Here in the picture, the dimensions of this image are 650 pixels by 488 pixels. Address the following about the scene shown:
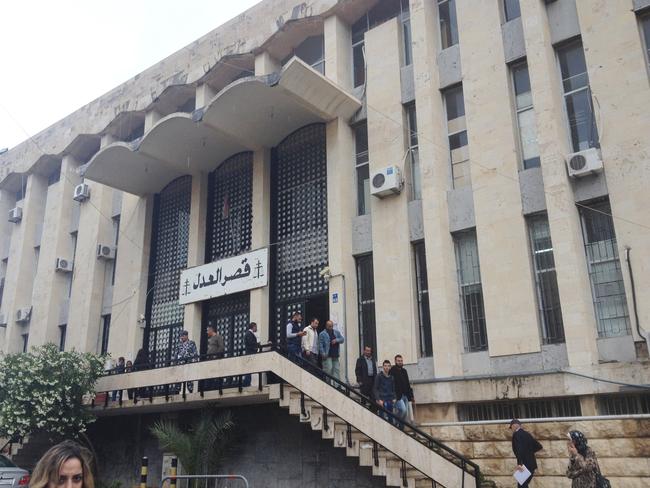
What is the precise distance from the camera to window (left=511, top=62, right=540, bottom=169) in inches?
548

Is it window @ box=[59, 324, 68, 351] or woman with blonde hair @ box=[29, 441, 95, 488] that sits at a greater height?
window @ box=[59, 324, 68, 351]

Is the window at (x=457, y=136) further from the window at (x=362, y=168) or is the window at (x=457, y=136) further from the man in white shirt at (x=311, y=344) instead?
the man in white shirt at (x=311, y=344)

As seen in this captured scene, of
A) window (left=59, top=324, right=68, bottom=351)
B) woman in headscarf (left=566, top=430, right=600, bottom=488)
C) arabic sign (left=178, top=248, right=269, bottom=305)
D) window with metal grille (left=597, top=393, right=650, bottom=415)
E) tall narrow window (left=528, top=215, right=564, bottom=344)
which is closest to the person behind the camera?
woman in headscarf (left=566, top=430, right=600, bottom=488)

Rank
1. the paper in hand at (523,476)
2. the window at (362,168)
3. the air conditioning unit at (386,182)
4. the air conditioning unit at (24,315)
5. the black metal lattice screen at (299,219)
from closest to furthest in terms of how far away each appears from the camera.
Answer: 1. the paper in hand at (523,476)
2. the air conditioning unit at (386,182)
3. the window at (362,168)
4. the black metal lattice screen at (299,219)
5. the air conditioning unit at (24,315)

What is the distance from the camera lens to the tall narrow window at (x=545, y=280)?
1262 cm

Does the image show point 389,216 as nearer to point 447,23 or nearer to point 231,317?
point 447,23

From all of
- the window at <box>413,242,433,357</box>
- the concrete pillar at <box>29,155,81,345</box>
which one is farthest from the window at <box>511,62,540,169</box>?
the concrete pillar at <box>29,155,81,345</box>

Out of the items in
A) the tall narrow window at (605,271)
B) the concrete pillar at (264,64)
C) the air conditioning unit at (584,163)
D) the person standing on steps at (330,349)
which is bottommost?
the person standing on steps at (330,349)

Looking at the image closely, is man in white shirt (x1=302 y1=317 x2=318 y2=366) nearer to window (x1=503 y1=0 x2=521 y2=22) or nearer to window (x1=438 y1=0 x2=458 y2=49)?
window (x1=438 y1=0 x2=458 y2=49)

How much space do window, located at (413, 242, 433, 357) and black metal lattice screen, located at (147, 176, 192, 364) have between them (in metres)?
8.91

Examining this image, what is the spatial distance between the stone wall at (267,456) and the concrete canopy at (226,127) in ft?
26.2

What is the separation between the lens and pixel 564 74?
45.6 ft

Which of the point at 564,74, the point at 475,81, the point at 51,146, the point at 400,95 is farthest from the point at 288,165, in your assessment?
the point at 51,146

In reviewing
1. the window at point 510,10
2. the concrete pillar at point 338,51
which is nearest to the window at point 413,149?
the concrete pillar at point 338,51
